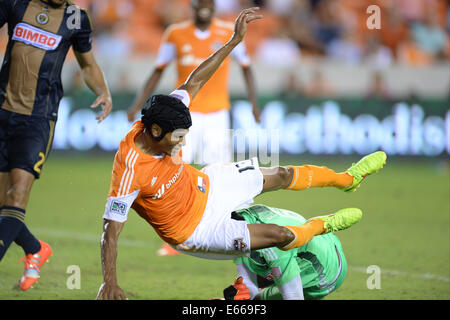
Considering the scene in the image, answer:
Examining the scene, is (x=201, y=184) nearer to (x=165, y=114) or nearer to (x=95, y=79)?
(x=165, y=114)

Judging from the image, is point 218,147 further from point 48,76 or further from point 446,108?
point 446,108

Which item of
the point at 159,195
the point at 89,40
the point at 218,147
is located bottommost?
the point at 159,195

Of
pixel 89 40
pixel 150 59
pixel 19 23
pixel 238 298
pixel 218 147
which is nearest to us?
pixel 238 298

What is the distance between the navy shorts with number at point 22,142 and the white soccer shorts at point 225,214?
130cm

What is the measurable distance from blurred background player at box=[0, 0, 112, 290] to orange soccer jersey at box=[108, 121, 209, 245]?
988 mm

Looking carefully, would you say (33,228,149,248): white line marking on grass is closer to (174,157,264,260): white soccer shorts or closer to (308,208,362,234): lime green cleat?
(174,157,264,260): white soccer shorts

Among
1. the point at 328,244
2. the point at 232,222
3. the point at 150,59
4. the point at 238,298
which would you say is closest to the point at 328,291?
the point at 328,244

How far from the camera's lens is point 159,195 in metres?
4.56

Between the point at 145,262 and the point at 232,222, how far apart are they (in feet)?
8.04

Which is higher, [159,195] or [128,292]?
[159,195]

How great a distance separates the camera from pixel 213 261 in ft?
23.7

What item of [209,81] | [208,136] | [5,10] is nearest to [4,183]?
[5,10]

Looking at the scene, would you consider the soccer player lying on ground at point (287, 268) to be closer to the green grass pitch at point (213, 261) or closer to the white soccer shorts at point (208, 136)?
the green grass pitch at point (213, 261)

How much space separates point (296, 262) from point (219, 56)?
5.39ft
